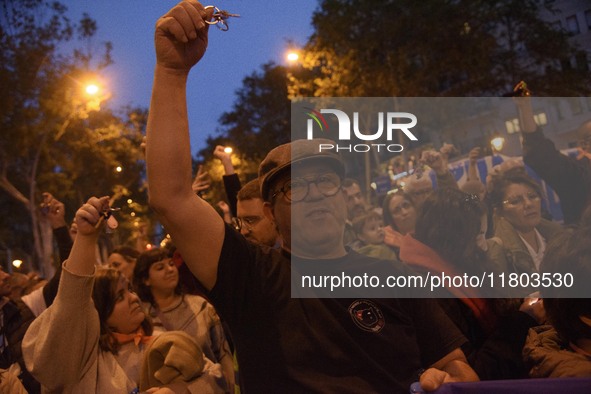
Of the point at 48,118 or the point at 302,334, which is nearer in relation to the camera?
the point at 302,334

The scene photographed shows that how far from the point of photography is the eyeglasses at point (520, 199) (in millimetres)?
3664

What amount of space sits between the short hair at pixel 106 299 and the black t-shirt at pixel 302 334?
4.66 feet

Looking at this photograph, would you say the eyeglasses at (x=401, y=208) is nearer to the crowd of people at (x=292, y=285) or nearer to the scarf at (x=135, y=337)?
the crowd of people at (x=292, y=285)

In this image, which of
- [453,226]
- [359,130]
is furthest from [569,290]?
[359,130]

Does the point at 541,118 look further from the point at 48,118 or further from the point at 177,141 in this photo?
the point at 48,118

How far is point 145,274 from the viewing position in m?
4.30

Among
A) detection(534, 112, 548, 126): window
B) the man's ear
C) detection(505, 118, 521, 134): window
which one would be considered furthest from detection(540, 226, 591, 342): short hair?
detection(505, 118, 521, 134): window

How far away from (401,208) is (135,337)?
6.05 ft

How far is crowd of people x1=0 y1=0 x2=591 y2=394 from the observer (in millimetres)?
1922

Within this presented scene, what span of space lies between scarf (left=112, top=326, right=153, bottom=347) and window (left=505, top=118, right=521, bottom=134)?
7.89 feet

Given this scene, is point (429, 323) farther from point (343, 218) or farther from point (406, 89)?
point (406, 89)

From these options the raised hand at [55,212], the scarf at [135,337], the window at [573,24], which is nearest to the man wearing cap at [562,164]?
the scarf at [135,337]

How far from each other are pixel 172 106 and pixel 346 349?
2.87 feet

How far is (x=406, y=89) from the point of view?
2042cm
